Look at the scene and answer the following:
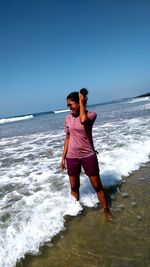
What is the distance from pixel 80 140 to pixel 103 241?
60.2 inches

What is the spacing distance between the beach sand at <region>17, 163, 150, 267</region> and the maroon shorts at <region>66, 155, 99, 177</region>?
772mm

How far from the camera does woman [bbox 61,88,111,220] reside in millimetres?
4371

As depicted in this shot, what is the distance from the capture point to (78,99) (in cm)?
446

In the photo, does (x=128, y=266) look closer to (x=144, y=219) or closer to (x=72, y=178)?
(x=144, y=219)

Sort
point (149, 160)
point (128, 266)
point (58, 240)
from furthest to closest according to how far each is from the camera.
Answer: point (149, 160)
point (58, 240)
point (128, 266)

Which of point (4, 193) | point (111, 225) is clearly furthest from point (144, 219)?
point (4, 193)

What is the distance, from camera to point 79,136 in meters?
4.49

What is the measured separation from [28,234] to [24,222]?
412 mm

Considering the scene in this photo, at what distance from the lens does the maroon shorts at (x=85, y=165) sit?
4.56 m

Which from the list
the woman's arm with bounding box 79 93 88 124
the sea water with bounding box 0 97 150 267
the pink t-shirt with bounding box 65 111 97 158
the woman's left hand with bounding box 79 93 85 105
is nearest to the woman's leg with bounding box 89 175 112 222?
the pink t-shirt with bounding box 65 111 97 158

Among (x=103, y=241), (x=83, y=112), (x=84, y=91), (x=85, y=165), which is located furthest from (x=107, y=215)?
(x=84, y=91)

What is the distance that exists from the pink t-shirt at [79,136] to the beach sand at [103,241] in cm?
111

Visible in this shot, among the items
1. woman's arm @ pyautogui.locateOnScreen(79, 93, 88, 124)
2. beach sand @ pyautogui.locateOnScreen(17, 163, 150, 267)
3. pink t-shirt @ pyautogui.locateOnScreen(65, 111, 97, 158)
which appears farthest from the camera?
pink t-shirt @ pyautogui.locateOnScreen(65, 111, 97, 158)

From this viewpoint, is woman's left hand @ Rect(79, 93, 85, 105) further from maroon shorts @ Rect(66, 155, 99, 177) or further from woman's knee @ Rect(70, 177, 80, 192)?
woman's knee @ Rect(70, 177, 80, 192)
